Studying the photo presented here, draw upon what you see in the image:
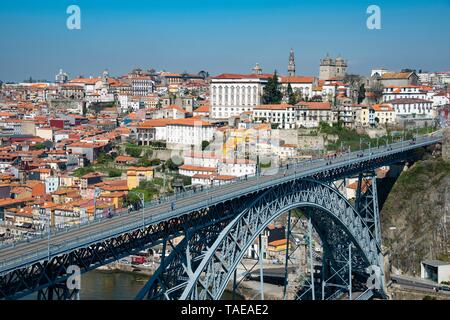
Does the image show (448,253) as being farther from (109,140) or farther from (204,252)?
(109,140)

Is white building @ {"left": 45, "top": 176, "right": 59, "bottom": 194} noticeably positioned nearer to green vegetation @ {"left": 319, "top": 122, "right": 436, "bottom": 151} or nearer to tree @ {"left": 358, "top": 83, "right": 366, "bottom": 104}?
green vegetation @ {"left": 319, "top": 122, "right": 436, "bottom": 151}

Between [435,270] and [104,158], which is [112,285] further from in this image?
[104,158]

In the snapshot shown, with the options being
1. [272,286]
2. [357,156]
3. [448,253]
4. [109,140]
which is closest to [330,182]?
[357,156]

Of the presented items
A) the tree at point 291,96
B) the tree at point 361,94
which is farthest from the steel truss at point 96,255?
the tree at point 361,94

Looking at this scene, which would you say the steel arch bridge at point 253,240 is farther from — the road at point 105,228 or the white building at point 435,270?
the white building at point 435,270
